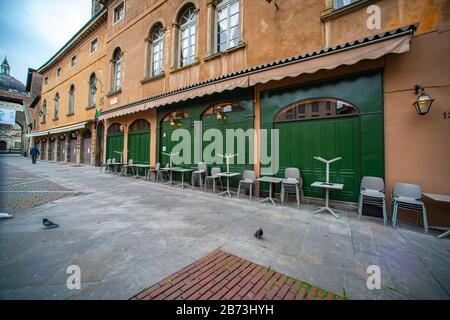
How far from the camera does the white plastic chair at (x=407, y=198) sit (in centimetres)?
378

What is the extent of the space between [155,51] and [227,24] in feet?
16.8

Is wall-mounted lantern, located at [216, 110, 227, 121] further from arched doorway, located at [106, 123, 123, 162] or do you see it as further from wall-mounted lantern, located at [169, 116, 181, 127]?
arched doorway, located at [106, 123, 123, 162]

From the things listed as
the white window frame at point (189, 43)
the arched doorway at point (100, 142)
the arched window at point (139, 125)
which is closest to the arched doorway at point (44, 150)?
the arched doorway at point (100, 142)

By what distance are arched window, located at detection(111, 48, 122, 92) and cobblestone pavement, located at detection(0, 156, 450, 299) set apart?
10.7 metres

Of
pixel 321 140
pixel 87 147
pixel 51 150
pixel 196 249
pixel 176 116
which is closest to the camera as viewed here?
pixel 196 249

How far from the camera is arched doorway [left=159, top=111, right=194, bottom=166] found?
8918mm

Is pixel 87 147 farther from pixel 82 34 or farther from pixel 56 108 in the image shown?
pixel 56 108

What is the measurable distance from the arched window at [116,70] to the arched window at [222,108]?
8.64 meters

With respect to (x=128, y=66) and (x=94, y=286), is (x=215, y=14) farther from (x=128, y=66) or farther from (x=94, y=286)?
(x=94, y=286)

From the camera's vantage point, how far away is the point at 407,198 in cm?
394

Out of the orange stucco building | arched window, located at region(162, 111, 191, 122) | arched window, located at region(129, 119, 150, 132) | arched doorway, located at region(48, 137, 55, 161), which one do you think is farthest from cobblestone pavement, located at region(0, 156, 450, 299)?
arched doorway, located at region(48, 137, 55, 161)

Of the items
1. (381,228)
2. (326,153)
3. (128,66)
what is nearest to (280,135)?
(326,153)

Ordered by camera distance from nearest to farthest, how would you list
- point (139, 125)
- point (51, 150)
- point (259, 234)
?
point (259, 234) → point (139, 125) → point (51, 150)

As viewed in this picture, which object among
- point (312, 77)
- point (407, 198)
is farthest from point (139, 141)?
point (407, 198)
